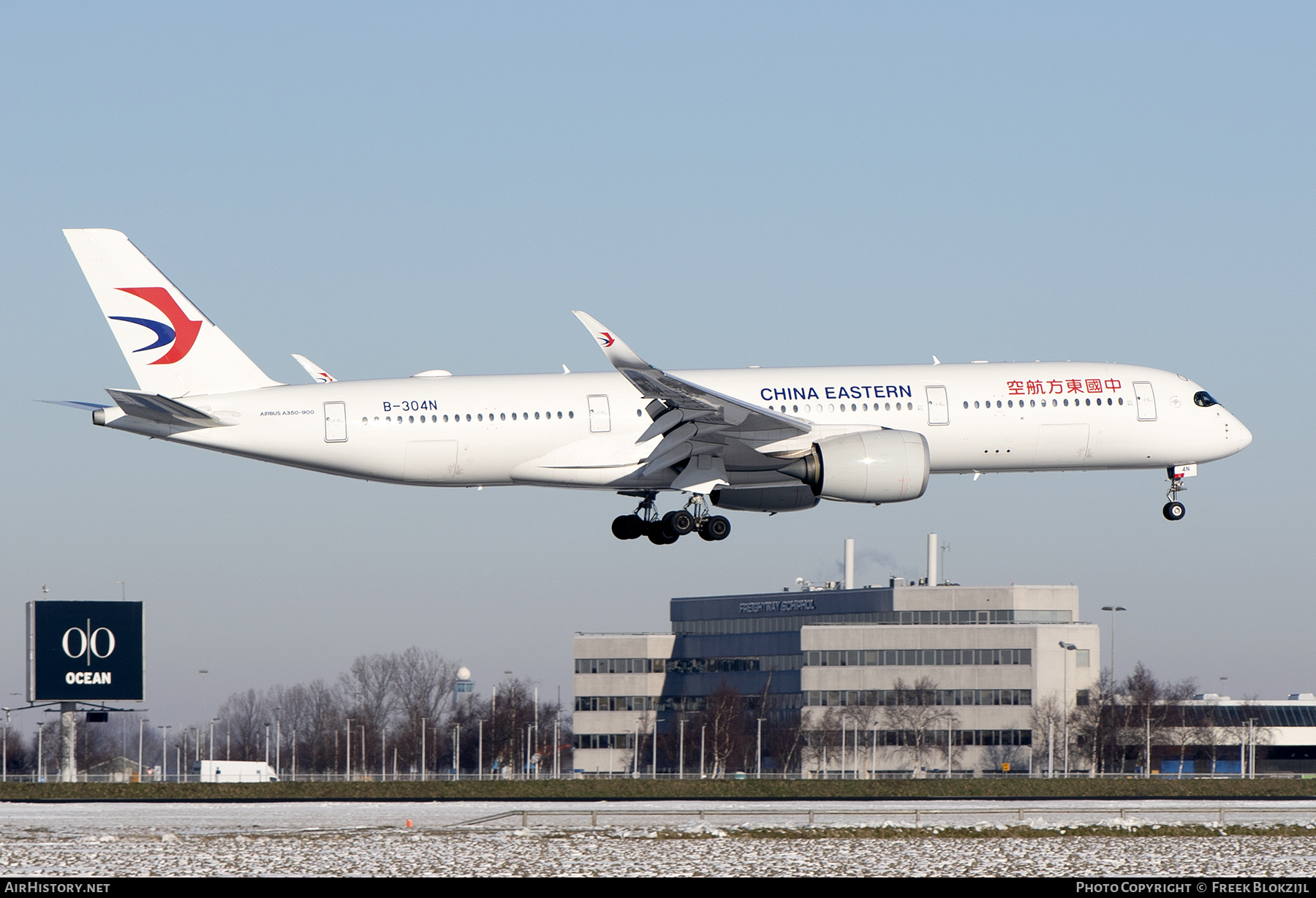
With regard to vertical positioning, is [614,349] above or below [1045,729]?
above

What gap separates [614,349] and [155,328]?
1446 centimetres

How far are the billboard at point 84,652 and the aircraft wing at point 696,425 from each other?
63.1m

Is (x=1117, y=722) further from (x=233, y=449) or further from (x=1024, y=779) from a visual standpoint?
(x=233, y=449)

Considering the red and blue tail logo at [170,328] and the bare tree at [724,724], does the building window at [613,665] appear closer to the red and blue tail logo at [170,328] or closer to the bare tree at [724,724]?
the bare tree at [724,724]

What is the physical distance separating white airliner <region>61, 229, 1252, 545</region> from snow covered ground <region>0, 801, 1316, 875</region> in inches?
352

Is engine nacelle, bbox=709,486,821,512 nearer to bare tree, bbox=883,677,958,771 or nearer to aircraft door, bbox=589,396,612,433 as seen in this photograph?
aircraft door, bbox=589,396,612,433

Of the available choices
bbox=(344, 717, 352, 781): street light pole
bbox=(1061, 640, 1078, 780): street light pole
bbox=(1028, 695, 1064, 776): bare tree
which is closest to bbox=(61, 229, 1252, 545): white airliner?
bbox=(1061, 640, 1078, 780): street light pole

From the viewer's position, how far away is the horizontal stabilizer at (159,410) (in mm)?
42594

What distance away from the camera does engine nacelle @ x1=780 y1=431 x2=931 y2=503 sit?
42.4 metres

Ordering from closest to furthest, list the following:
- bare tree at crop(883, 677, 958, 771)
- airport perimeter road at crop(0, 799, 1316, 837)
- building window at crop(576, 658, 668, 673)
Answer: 1. airport perimeter road at crop(0, 799, 1316, 837)
2. bare tree at crop(883, 677, 958, 771)
3. building window at crop(576, 658, 668, 673)

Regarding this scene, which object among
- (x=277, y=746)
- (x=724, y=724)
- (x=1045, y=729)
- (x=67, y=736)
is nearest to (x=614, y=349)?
(x=67, y=736)

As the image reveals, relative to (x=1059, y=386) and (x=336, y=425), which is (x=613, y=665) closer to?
(x=1059, y=386)

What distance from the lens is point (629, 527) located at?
154 ft

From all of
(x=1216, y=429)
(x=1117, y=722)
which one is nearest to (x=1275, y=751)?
(x=1117, y=722)
